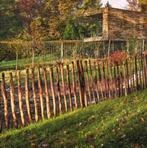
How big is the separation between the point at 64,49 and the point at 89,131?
2913 cm

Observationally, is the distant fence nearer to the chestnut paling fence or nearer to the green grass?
the chestnut paling fence

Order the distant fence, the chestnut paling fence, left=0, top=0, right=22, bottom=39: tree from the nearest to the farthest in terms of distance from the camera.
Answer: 1. the chestnut paling fence
2. the distant fence
3. left=0, top=0, right=22, bottom=39: tree

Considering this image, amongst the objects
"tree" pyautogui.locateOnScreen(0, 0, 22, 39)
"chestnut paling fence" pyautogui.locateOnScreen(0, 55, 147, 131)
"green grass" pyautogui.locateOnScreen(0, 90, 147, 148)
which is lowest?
"green grass" pyautogui.locateOnScreen(0, 90, 147, 148)

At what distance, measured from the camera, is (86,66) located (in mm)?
13125

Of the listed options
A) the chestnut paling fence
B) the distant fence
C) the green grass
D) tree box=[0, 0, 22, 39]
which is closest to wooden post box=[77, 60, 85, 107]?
the chestnut paling fence

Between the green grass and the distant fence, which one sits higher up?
the distant fence

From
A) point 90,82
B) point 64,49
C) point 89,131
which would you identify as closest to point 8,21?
point 64,49

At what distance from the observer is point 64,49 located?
127 ft

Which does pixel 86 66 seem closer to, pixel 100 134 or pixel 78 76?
pixel 78 76

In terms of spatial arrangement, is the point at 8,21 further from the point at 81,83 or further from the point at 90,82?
the point at 81,83

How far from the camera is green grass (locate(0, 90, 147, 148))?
29.8ft

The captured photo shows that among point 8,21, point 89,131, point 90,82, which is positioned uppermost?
point 8,21

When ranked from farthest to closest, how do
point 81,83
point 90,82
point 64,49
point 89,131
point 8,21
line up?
point 8,21 < point 64,49 < point 90,82 < point 81,83 < point 89,131

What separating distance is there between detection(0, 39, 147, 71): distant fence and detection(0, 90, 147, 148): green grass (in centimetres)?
2540
